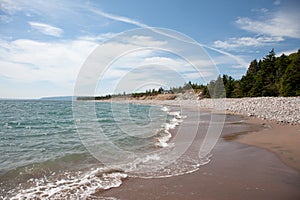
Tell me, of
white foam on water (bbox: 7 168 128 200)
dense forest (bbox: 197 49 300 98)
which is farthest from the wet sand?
dense forest (bbox: 197 49 300 98)

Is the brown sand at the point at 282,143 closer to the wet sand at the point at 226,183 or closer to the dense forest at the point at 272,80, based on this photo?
the wet sand at the point at 226,183

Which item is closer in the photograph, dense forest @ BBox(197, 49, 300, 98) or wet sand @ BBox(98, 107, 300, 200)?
wet sand @ BBox(98, 107, 300, 200)

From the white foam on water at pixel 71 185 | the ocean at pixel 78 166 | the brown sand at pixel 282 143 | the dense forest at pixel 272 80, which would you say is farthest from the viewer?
the dense forest at pixel 272 80

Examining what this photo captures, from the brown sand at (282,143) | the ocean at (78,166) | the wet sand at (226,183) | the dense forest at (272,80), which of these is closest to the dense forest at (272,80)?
the dense forest at (272,80)

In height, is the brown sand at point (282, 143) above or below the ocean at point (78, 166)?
above

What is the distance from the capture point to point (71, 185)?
19.5ft

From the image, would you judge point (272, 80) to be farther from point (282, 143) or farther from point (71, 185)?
point (71, 185)

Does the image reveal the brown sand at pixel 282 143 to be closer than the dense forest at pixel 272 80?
Yes

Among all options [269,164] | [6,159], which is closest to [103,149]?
[6,159]

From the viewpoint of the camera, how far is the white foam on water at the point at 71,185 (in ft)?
17.6

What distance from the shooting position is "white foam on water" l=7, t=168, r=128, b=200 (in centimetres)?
535

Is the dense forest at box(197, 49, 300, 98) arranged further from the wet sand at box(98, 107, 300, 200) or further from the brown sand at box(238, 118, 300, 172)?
the wet sand at box(98, 107, 300, 200)

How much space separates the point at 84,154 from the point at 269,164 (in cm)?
711

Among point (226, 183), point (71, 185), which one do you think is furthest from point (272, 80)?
point (71, 185)
